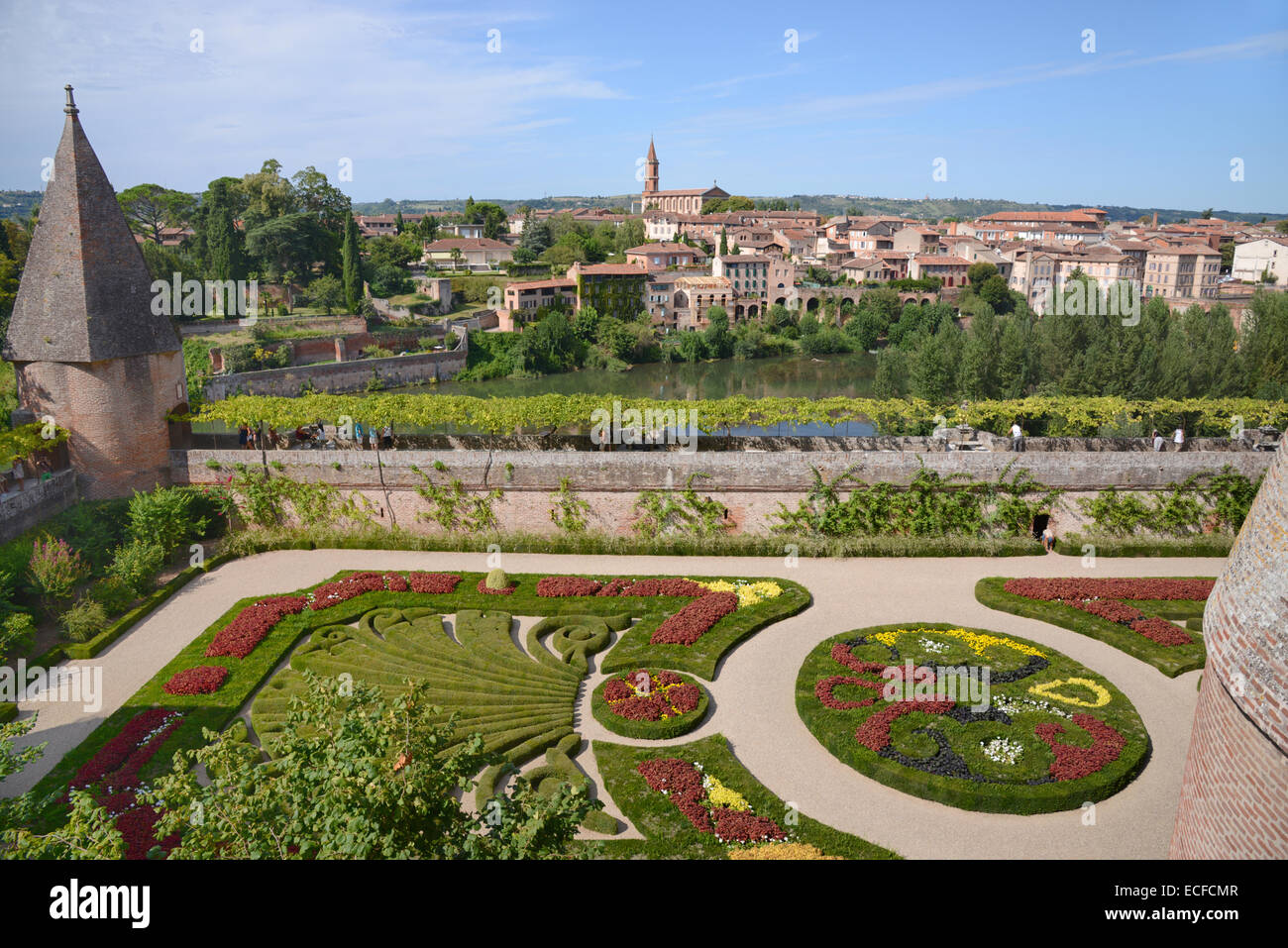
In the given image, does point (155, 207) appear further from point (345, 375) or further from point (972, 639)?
point (972, 639)

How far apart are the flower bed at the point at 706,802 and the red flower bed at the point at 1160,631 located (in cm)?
966

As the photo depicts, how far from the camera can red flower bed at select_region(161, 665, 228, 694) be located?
15.5m

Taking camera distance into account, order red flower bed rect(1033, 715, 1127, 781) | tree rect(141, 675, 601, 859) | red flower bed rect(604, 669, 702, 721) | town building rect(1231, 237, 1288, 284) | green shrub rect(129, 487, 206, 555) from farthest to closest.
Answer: town building rect(1231, 237, 1288, 284) → green shrub rect(129, 487, 206, 555) → red flower bed rect(604, 669, 702, 721) → red flower bed rect(1033, 715, 1127, 781) → tree rect(141, 675, 601, 859)

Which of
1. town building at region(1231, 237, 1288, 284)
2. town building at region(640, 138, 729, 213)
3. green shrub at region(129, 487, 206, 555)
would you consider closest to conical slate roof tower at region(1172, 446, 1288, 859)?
green shrub at region(129, 487, 206, 555)

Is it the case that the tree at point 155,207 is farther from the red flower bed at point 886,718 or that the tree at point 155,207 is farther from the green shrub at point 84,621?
the red flower bed at point 886,718

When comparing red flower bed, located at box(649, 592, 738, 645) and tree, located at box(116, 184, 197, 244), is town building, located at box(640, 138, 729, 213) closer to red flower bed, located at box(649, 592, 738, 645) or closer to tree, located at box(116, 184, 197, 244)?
tree, located at box(116, 184, 197, 244)

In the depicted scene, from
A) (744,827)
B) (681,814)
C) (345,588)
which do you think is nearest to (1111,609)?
(744,827)

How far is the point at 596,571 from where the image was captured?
2034cm

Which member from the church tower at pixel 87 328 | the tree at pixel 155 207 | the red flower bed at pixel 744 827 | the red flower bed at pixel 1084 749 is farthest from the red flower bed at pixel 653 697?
the tree at pixel 155 207

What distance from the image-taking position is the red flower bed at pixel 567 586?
19.0m

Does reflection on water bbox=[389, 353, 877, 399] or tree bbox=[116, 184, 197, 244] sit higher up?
tree bbox=[116, 184, 197, 244]

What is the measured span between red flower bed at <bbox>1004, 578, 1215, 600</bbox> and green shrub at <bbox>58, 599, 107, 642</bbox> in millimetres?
18785
